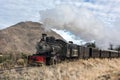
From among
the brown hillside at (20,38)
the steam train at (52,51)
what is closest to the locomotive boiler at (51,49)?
the steam train at (52,51)

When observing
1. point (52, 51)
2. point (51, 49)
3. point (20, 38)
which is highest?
point (20, 38)

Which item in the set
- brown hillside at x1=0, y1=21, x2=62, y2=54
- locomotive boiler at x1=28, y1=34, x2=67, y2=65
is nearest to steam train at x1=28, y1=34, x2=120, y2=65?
locomotive boiler at x1=28, y1=34, x2=67, y2=65

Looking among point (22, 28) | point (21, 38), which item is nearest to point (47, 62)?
point (21, 38)

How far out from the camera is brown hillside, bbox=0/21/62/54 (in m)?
114

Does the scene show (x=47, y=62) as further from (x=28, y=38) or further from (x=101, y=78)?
(x=28, y=38)

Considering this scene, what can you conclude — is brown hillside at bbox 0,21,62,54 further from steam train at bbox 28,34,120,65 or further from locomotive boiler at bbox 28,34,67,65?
locomotive boiler at bbox 28,34,67,65

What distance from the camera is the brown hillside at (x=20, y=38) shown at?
114000 millimetres

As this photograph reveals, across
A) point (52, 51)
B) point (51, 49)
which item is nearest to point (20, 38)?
point (51, 49)

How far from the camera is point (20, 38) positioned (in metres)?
130

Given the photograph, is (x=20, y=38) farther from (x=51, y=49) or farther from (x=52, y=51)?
(x=52, y=51)

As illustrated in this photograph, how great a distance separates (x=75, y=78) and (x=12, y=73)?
11.8 ft

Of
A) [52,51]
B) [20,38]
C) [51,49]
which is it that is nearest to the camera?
[52,51]

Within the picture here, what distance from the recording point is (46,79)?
14.6m

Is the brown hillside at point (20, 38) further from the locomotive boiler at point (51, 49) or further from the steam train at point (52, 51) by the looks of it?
the locomotive boiler at point (51, 49)
